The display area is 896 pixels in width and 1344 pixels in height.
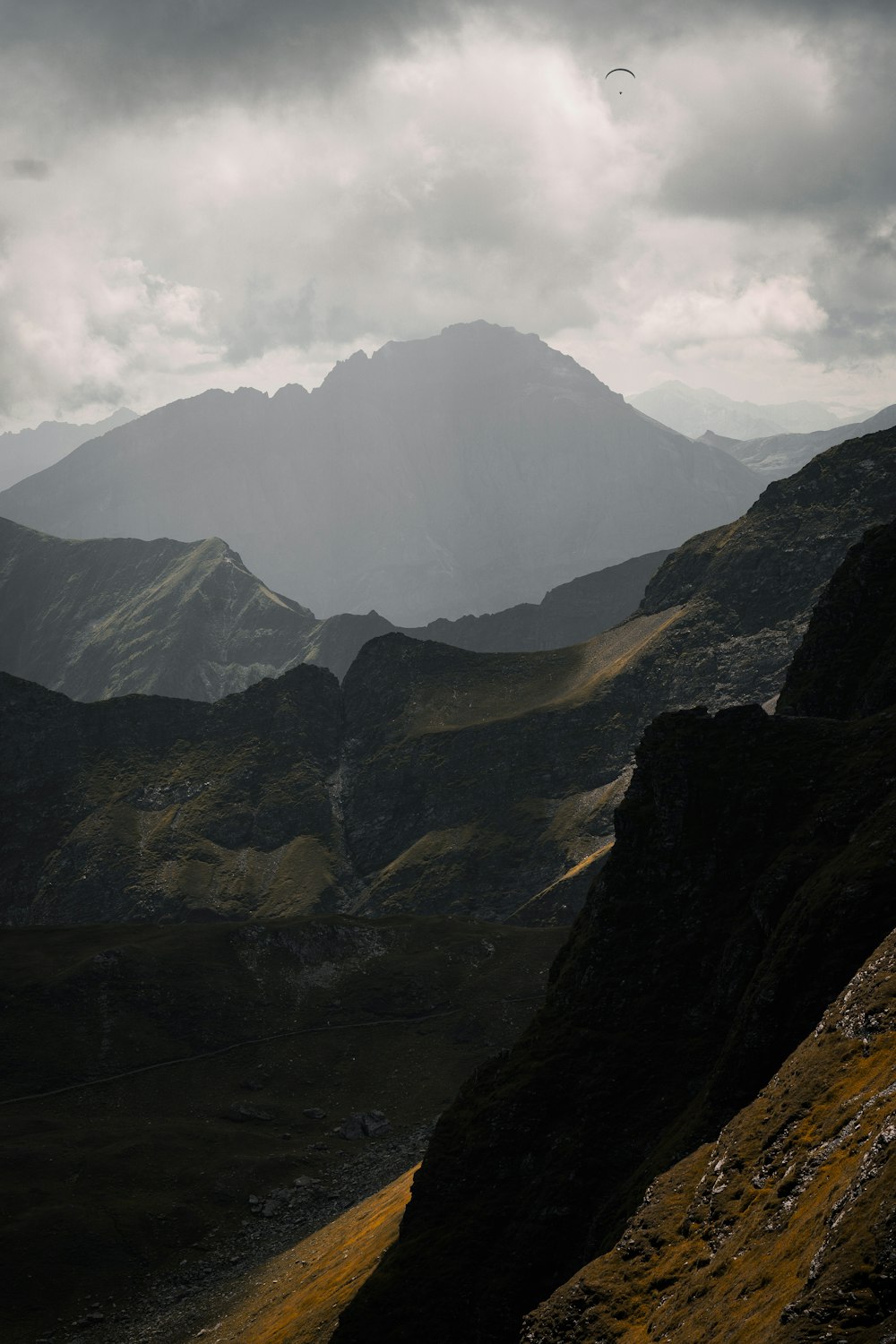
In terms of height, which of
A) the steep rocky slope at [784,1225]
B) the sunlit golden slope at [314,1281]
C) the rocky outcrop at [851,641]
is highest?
the rocky outcrop at [851,641]

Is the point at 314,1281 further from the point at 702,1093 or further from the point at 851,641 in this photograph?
the point at 851,641

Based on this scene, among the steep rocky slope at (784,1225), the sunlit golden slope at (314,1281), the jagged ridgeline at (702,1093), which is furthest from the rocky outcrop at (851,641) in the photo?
the sunlit golden slope at (314,1281)

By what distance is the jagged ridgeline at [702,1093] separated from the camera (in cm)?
5069

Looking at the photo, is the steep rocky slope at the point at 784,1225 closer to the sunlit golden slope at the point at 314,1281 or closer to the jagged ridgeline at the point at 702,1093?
the jagged ridgeline at the point at 702,1093

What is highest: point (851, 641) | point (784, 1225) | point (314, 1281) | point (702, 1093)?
point (851, 641)

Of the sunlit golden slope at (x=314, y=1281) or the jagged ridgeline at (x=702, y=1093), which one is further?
the sunlit golden slope at (x=314, y=1281)

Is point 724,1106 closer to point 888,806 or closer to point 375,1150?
Result: point 888,806

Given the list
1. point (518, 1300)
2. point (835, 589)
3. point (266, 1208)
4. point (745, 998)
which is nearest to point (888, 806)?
point (745, 998)

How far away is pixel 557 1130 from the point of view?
90625 millimetres

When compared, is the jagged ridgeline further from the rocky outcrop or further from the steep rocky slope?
the rocky outcrop

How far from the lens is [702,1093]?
7994cm

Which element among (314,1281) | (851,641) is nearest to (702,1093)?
(314,1281)

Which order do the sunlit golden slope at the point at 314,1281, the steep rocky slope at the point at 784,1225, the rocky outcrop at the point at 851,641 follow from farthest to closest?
the rocky outcrop at the point at 851,641
the sunlit golden slope at the point at 314,1281
the steep rocky slope at the point at 784,1225

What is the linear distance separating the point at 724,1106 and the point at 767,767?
3816 cm
